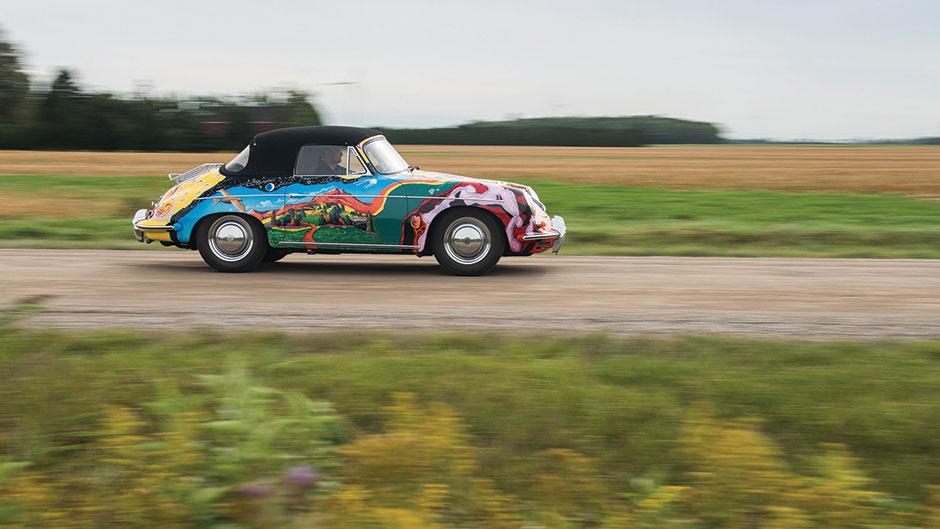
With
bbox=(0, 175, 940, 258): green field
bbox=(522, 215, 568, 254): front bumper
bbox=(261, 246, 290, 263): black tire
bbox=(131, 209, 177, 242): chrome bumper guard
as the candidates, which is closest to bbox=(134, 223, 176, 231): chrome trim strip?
bbox=(131, 209, 177, 242): chrome bumper guard

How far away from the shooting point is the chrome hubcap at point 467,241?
30.9ft

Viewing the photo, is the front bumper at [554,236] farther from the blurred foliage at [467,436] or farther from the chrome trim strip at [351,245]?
the blurred foliage at [467,436]

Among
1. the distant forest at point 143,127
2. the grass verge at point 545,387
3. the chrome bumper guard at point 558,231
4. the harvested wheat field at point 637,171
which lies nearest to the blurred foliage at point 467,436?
the grass verge at point 545,387

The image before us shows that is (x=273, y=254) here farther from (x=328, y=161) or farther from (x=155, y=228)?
(x=328, y=161)

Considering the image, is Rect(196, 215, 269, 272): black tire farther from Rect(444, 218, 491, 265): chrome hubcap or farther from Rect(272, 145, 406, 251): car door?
Rect(444, 218, 491, 265): chrome hubcap

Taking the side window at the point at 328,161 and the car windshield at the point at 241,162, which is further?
the car windshield at the point at 241,162

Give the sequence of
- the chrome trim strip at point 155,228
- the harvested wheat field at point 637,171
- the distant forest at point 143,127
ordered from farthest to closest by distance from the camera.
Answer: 1. the distant forest at point 143,127
2. the harvested wheat field at point 637,171
3. the chrome trim strip at point 155,228

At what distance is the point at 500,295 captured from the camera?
27.5 feet

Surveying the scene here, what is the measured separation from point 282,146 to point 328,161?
55 cm

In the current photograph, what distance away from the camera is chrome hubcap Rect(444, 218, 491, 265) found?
941 centimetres

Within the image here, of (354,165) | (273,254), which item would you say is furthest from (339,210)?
(273,254)

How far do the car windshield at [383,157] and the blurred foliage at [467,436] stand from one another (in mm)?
3852

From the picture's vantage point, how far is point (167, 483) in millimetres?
3529

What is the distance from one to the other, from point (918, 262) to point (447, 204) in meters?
6.40
